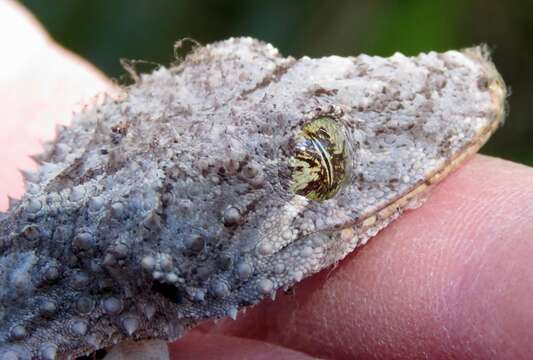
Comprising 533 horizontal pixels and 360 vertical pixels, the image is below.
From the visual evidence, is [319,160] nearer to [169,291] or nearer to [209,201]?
[209,201]

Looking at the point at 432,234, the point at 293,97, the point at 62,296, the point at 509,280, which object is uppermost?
the point at 293,97

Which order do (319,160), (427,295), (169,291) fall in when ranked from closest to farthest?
(169,291)
(319,160)
(427,295)

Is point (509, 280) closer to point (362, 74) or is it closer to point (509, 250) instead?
point (509, 250)

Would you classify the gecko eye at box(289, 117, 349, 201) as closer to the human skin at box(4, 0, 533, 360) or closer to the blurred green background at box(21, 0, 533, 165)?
the human skin at box(4, 0, 533, 360)

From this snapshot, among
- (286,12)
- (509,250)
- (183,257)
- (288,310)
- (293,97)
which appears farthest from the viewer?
(286,12)

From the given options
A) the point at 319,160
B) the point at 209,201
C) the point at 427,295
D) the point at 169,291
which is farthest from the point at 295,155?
the point at 427,295

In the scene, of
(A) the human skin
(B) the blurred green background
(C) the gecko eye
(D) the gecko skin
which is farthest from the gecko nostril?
(B) the blurred green background

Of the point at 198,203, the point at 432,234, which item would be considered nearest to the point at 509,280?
the point at 432,234

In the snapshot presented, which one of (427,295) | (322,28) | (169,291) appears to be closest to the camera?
(169,291)
